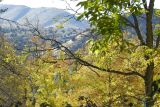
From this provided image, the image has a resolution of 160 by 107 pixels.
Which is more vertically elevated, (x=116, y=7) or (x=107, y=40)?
(x=116, y=7)

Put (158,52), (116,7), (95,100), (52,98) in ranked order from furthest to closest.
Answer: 1. (52,98)
2. (95,100)
3. (158,52)
4. (116,7)

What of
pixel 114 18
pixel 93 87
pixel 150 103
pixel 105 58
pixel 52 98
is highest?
pixel 114 18

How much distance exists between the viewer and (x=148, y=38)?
9703 millimetres

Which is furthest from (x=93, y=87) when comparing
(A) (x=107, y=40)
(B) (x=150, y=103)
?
(A) (x=107, y=40)

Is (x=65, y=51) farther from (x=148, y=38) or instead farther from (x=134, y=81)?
(x=134, y=81)

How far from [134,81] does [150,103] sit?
22.9m

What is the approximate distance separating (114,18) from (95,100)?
97.3ft

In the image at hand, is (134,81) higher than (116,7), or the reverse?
(116,7)

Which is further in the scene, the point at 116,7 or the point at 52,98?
the point at 52,98

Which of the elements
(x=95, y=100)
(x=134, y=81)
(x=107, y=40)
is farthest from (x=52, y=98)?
(x=107, y=40)

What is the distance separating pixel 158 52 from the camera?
816cm

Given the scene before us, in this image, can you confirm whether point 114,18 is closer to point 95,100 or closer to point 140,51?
point 140,51

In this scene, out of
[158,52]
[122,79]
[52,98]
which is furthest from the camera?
[52,98]

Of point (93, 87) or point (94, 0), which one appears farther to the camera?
point (93, 87)
